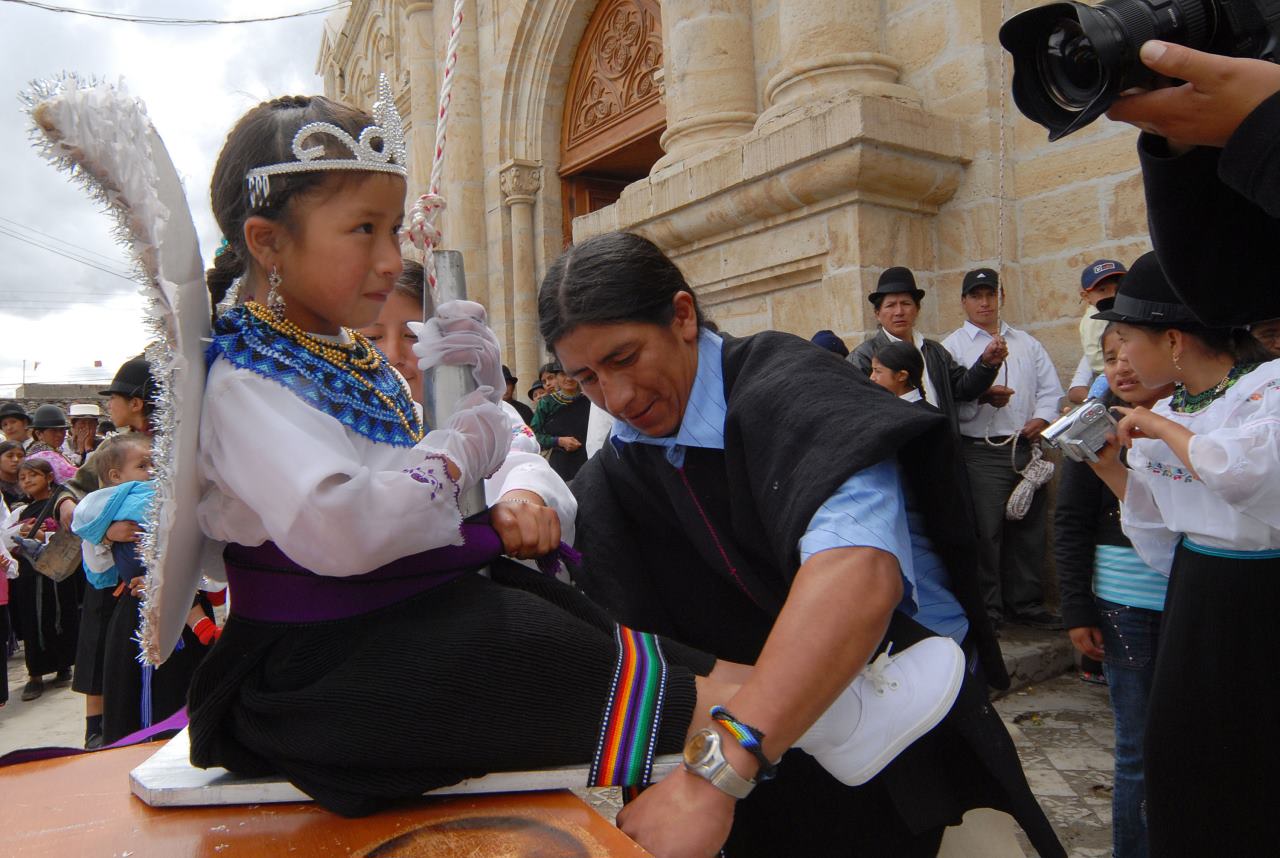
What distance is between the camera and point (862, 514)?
A: 125 cm

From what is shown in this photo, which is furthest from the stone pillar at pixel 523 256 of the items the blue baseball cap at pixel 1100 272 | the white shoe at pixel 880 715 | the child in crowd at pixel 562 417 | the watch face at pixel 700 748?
the watch face at pixel 700 748

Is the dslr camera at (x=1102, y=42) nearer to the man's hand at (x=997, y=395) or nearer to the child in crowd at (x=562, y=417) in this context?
the man's hand at (x=997, y=395)

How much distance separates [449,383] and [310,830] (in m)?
0.68

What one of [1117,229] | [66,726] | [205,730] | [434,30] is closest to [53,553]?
[66,726]

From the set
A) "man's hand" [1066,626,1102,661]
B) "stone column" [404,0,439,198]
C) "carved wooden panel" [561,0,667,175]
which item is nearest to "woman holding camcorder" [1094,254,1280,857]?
"man's hand" [1066,626,1102,661]

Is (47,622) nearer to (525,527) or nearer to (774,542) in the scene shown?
(525,527)

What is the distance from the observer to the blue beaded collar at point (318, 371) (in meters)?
1.17

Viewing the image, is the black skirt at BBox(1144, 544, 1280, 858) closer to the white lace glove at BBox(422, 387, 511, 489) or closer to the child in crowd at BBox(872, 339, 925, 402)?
the white lace glove at BBox(422, 387, 511, 489)

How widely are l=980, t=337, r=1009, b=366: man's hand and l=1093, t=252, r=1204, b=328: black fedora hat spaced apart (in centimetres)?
164

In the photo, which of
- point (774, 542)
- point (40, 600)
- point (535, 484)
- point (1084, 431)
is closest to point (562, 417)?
point (40, 600)

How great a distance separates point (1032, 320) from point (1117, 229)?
621 mm

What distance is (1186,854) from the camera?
1979 millimetres

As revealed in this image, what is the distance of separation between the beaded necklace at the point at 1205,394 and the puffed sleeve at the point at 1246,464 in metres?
0.18

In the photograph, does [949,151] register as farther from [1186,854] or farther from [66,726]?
[66,726]
